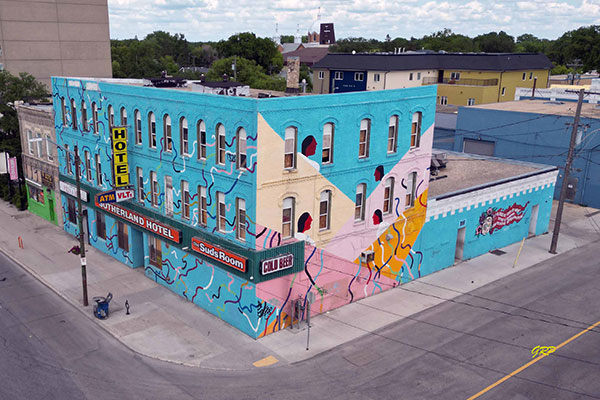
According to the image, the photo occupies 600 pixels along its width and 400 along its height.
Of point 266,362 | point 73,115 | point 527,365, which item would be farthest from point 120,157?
point 527,365

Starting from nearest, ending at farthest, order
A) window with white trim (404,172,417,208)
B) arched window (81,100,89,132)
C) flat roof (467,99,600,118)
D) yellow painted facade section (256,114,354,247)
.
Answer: yellow painted facade section (256,114,354,247)
window with white trim (404,172,417,208)
arched window (81,100,89,132)
flat roof (467,99,600,118)

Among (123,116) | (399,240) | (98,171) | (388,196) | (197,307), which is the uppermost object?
(123,116)

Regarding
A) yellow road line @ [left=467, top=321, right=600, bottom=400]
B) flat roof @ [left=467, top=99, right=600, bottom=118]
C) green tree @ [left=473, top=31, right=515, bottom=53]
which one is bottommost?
yellow road line @ [left=467, top=321, right=600, bottom=400]

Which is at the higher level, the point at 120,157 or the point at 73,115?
the point at 73,115

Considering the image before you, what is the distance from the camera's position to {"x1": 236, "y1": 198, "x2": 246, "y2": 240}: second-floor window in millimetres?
23644

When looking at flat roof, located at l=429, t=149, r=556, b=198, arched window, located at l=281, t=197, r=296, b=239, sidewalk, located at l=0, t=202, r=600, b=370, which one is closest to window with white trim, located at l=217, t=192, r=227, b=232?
arched window, located at l=281, t=197, r=296, b=239

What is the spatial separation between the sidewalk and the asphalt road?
770 mm

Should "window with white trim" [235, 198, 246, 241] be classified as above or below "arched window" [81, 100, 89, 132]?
below

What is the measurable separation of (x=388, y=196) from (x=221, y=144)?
9.80 m

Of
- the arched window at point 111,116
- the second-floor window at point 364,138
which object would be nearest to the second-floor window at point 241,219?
the second-floor window at point 364,138

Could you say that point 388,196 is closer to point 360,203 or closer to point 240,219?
point 360,203

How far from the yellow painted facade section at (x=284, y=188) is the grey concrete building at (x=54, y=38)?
52921mm

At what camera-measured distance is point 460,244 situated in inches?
1346

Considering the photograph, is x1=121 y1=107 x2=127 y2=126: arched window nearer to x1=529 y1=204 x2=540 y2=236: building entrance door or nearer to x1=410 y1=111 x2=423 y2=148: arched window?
x1=410 y1=111 x2=423 y2=148: arched window
